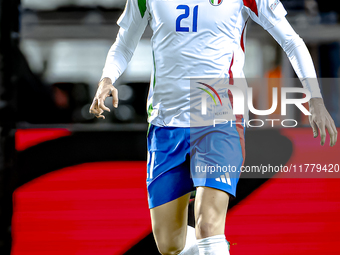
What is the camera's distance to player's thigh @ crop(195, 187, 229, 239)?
4.24 ft

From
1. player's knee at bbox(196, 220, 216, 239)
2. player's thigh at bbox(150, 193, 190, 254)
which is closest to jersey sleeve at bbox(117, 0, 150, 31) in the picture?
player's thigh at bbox(150, 193, 190, 254)

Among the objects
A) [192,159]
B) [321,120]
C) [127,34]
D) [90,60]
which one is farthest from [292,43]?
[90,60]

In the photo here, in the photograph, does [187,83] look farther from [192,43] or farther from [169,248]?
[169,248]

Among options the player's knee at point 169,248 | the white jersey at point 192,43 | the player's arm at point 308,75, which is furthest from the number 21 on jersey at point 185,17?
the player's knee at point 169,248

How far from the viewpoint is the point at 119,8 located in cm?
342

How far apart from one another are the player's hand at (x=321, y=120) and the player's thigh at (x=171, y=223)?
0.61 m

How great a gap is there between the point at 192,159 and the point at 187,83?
0.32 m

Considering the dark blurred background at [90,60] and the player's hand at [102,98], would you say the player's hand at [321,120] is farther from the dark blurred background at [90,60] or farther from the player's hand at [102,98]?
the dark blurred background at [90,60]

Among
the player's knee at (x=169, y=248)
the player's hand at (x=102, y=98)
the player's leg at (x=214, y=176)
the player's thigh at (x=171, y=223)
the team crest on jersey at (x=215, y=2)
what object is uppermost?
the team crest on jersey at (x=215, y=2)

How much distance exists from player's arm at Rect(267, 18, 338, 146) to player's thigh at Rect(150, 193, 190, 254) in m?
0.62

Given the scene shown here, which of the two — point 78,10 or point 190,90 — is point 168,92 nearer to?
point 190,90

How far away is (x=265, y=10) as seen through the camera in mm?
1532

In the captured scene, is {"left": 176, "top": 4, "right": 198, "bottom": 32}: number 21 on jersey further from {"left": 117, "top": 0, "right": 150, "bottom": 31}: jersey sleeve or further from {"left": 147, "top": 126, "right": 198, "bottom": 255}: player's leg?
{"left": 147, "top": 126, "right": 198, "bottom": 255}: player's leg

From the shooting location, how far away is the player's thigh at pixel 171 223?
1.57 m
